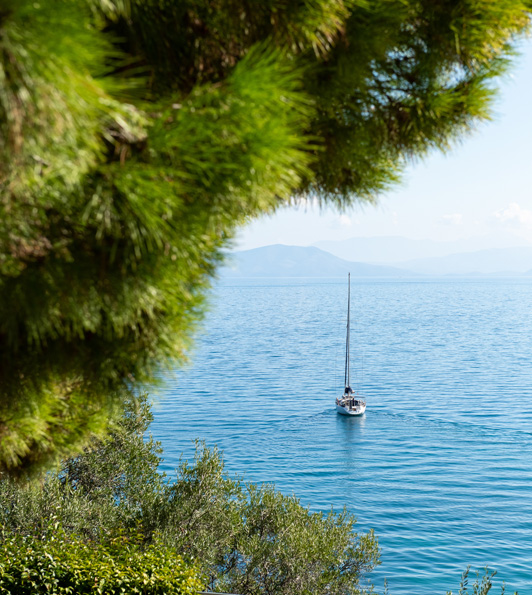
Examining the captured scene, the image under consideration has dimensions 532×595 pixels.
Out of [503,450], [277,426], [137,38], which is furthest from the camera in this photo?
[277,426]

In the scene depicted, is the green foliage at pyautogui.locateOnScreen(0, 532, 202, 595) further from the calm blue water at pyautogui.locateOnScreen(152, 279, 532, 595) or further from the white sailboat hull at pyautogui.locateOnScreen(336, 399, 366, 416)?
the white sailboat hull at pyautogui.locateOnScreen(336, 399, 366, 416)

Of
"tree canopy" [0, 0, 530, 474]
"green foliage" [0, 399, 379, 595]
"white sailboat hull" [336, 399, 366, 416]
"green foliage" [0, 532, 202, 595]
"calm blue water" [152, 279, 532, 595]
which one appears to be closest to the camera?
"tree canopy" [0, 0, 530, 474]

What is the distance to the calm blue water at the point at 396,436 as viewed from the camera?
2130 centimetres

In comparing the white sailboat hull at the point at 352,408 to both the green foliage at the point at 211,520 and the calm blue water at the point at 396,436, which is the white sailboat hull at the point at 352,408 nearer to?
the calm blue water at the point at 396,436

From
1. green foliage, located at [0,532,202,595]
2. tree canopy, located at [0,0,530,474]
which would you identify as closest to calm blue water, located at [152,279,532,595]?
tree canopy, located at [0,0,530,474]

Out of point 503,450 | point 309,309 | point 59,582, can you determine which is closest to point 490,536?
point 503,450

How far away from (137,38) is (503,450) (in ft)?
104

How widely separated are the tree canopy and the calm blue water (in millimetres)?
376

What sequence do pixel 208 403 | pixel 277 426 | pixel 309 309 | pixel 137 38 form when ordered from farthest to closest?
pixel 309 309
pixel 208 403
pixel 277 426
pixel 137 38

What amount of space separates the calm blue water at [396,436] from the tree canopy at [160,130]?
38cm

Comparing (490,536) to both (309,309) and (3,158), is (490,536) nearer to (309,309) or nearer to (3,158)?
(3,158)

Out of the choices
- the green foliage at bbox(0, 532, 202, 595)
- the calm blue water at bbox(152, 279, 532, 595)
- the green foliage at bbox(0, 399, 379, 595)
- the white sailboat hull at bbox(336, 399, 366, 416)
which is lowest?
the calm blue water at bbox(152, 279, 532, 595)

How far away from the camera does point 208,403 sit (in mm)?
39719

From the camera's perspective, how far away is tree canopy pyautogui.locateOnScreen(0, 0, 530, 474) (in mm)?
1213
